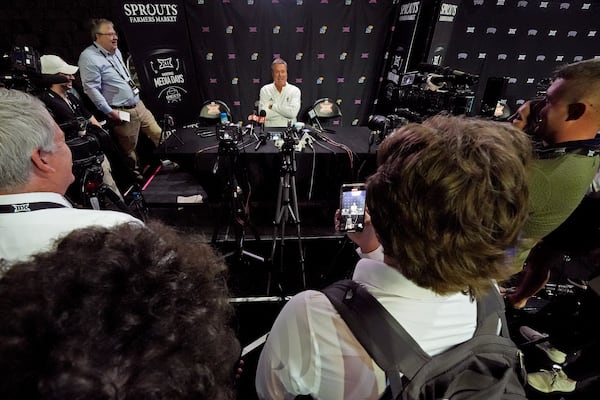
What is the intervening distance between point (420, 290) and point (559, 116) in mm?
1396

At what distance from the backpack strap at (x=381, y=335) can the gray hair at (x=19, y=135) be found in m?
1.16

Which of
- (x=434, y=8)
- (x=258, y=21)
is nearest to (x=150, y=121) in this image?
(x=258, y=21)

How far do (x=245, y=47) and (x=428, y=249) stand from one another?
Answer: 18.5 ft

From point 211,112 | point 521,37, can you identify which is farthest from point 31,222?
point 521,37

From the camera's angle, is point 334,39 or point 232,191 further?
point 334,39

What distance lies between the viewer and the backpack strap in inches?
23.5

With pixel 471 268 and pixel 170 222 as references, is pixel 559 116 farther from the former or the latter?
pixel 170 222

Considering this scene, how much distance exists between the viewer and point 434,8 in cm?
474

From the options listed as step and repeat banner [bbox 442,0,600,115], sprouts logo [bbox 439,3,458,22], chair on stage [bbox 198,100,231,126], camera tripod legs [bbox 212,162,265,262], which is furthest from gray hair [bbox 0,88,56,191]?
step and repeat banner [bbox 442,0,600,115]

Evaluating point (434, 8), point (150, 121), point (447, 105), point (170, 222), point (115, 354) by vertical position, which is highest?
point (434, 8)

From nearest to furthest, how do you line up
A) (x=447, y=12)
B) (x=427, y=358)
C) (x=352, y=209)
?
(x=427, y=358)
(x=352, y=209)
(x=447, y=12)

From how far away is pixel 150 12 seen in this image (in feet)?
15.5

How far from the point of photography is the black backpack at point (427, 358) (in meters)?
0.60

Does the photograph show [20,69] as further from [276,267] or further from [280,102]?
[280,102]
